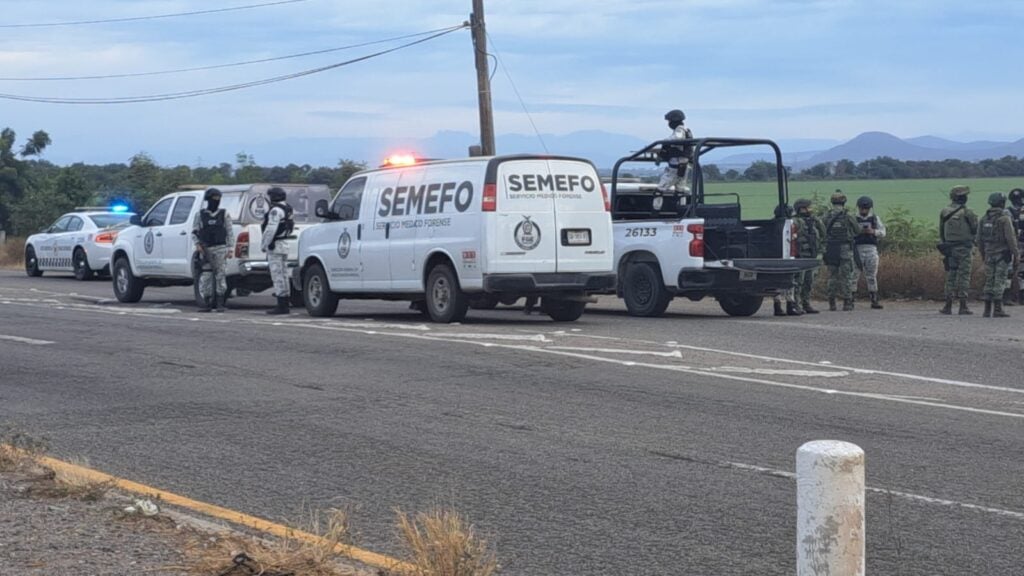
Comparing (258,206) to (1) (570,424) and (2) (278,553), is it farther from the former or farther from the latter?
(2) (278,553)

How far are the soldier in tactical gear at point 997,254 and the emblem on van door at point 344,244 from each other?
856 cm

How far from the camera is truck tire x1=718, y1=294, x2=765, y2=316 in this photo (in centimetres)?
1891

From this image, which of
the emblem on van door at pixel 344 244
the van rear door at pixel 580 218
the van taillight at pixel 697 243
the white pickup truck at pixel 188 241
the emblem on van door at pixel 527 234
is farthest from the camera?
the white pickup truck at pixel 188 241

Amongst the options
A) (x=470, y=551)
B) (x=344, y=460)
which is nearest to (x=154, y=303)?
(x=344, y=460)

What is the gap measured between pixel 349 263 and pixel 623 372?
656 cm

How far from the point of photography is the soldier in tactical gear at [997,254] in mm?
18469

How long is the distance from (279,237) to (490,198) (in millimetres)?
4126

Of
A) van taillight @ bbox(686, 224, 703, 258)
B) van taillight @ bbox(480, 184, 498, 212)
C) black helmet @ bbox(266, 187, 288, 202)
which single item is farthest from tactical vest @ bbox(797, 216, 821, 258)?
black helmet @ bbox(266, 187, 288, 202)

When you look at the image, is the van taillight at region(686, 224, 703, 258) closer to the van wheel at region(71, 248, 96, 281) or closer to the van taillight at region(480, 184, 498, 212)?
the van taillight at region(480, 184, 498, 212)

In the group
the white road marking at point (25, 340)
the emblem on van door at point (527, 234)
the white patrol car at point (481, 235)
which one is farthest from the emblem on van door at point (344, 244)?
the white road marking at point (25, 340)

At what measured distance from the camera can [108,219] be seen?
30719mm

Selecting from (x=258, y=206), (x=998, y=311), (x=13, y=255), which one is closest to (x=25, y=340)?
(x=258, y=206)

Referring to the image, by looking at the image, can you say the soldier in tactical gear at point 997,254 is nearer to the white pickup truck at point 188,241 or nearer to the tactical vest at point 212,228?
the white pickup truck at point 188,241

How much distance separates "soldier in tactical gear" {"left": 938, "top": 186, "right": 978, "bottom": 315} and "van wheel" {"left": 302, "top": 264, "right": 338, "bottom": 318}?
27.8ft
